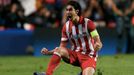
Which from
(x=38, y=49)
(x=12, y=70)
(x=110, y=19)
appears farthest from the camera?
(x=110, y=19)

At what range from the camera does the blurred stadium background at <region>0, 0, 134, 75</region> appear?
67.5 ft

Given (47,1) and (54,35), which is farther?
(47,1)

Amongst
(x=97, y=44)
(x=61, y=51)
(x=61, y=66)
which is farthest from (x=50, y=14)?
(x=97, y=44)

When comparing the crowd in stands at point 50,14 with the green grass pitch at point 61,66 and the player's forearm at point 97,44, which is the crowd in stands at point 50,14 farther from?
the player's forearm at point 97,44

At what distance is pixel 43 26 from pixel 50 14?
0.54 meters

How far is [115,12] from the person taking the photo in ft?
70.8

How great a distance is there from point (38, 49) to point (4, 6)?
8.00 ft

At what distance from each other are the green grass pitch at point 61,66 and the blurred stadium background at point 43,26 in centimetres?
98

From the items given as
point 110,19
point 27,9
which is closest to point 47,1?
point 27,9

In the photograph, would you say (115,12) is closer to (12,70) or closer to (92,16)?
(92,16)

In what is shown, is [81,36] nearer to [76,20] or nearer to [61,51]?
[76,20]

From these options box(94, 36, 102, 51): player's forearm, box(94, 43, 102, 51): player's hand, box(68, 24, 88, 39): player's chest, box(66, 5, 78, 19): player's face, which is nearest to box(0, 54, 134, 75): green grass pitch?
box(68, 24, 88, 39): player's chest

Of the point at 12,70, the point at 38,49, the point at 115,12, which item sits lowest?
the point at 12,70

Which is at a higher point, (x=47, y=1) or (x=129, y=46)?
(x=47, y=1)
